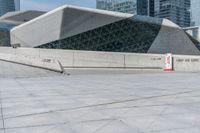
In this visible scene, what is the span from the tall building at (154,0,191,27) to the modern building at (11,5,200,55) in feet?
180

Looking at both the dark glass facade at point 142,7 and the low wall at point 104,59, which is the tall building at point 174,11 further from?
the low wall at point 104,59

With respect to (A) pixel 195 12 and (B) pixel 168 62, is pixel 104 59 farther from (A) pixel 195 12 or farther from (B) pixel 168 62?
(A) pixel 195 12

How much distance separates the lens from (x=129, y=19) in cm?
3341

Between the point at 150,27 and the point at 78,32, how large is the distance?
25.3 ft

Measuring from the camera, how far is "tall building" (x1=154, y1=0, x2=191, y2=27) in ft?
293

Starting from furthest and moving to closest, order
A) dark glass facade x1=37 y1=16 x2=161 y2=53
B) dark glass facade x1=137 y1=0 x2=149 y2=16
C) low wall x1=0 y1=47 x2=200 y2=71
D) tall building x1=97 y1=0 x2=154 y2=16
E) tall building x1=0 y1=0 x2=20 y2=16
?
1. tall building x1=0 y1=0 x2=20 y2=16
2. dark glass facade x1=137 y1=0 x2=149 y2=16
3. tall building x1=97 y1=0 x2=154 y2=16
4. dark glass facade x1=37 y1=16 x2=161 y2=53
5. low wall x1=0 y1=47 x2=200 y2=71

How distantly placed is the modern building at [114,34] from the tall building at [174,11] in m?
54.8

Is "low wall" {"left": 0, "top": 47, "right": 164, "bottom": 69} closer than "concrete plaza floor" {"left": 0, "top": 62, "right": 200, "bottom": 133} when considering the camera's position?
No

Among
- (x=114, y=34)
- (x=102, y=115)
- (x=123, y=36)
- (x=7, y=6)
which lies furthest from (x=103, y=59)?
(x=7, y=6)

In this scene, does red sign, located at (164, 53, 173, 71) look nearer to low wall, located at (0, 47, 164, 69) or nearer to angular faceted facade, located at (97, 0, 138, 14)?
low wall, located at (0, 47, 164, 69)

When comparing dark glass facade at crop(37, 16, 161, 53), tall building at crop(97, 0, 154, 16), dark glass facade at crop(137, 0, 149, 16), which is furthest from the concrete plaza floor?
dark glass facade at crop(137, 0, 149, 16)

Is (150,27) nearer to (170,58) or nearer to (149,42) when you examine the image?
(149,42)

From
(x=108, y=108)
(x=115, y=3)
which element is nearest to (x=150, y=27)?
(x=108, y=108)

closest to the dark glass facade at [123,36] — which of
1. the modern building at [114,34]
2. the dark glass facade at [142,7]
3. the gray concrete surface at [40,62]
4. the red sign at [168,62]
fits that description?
the modern building at [114,34]
